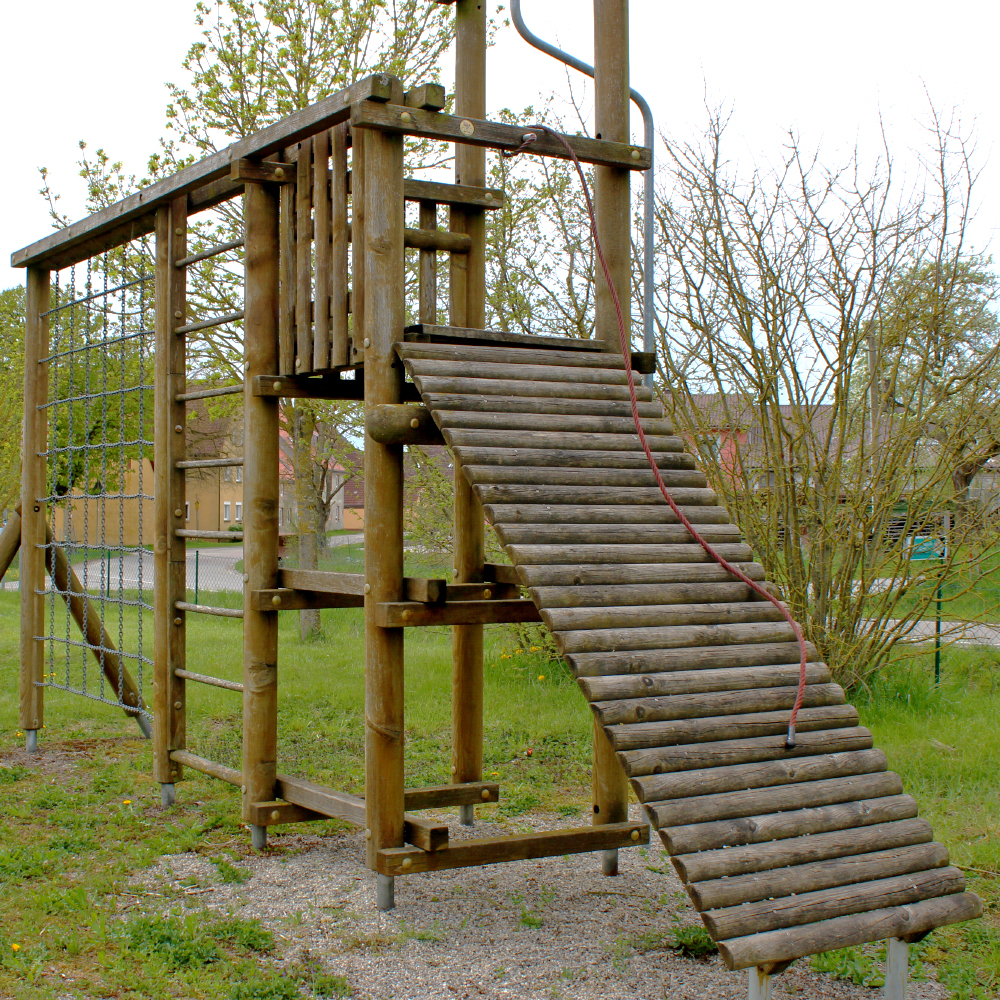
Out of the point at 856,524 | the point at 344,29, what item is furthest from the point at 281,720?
the point at 344,29

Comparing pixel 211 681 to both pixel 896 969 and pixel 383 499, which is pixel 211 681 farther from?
pixel 896 969

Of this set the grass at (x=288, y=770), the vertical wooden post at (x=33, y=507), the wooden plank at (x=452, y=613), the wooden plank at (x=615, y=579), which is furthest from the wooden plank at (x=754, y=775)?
the vertical wooden post at (x=33, y=507)

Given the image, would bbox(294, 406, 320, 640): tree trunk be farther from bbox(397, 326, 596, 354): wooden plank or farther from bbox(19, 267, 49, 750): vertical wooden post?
bbox(397, 326, 596, 354): wooden plank

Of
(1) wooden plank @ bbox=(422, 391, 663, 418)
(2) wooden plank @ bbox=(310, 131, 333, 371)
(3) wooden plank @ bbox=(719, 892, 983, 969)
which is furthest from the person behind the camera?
(2) wooden plank @ bbox=(310, 131, 333, 371)

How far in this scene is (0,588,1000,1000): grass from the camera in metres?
3.82

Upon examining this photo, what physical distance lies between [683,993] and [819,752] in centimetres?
89

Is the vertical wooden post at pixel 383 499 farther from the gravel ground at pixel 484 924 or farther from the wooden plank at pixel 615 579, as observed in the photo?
the wooden plank at pixel 615 579

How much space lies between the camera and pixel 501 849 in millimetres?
4344

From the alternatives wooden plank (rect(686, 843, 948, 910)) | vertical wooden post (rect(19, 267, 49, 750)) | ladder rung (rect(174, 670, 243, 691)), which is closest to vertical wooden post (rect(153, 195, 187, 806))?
ladder rung (rect(174, 670, 243, 691))

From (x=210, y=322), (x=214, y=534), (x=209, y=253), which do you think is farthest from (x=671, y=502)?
(x=209, y=253)

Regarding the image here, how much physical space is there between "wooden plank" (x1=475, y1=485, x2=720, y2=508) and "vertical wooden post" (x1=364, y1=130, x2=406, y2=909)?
638mm

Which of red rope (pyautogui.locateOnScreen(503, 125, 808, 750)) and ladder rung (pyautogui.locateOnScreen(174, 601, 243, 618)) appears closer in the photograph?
red rope (pyautogui.locateOnScreen(503, 125, 808, 750))

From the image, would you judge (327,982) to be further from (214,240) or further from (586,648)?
(214,240)

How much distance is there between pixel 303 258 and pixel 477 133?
1009 mm
